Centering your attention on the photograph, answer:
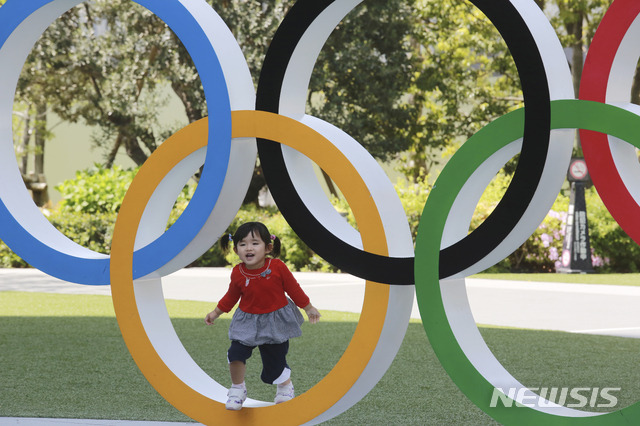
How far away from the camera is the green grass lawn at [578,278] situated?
15609 mm

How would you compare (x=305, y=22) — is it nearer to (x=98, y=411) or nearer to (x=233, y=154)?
(x=233, y=154)

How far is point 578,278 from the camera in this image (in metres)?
16.2

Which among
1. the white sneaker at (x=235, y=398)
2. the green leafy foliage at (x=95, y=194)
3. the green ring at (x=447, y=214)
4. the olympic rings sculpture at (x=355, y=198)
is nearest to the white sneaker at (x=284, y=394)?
the olympic rings sculpture at (x=355, y=198)

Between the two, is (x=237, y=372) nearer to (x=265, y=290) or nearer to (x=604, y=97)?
(x=265, y=290)

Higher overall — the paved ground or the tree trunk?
the tree trunk

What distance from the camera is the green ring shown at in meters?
4.28

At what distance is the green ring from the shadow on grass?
1100 mm

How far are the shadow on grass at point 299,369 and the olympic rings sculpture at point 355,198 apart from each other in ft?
3.02

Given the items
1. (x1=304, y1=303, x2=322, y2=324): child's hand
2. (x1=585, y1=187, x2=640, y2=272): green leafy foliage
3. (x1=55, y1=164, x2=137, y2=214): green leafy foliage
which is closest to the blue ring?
(x1=304, y1=303, x2=322, y2=324): child's hand

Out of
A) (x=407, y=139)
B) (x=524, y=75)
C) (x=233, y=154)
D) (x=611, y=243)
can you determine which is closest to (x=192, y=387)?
(x=233, y=154)

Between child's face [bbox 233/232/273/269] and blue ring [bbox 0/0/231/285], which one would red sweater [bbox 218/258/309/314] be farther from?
blue ring [bbox 0/0/231/285]

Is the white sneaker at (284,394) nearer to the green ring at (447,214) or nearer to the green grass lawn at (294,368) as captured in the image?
the green grass lawn at (294,368)

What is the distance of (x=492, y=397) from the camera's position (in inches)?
176

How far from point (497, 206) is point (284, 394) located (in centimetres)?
166
